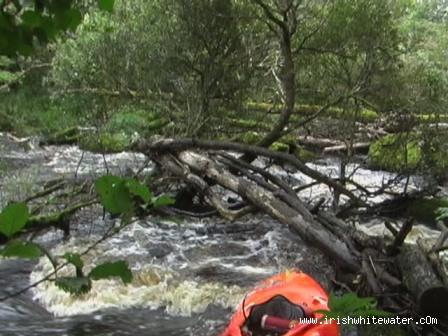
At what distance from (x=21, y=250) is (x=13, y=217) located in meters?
0.06

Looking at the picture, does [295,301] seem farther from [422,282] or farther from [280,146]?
[280,146]

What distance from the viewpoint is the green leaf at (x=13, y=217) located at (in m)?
0.98

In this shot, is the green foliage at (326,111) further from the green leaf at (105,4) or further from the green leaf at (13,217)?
the green leaf at (13,217)

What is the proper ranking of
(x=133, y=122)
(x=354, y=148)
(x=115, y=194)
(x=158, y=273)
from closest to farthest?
1. (x=115, y=194)
2. (x=158, y=273)
3. (x=133, y=122)
4. (x=354, y=148)

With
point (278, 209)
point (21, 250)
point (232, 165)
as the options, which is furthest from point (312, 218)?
point (21, 250)

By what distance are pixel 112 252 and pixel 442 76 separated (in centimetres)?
712

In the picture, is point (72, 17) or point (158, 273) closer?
point (72, 17)

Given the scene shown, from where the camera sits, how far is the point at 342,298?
3.77 feet

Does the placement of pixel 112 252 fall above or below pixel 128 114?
below

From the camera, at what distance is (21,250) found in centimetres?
99

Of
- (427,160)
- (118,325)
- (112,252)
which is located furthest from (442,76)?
(118,325)

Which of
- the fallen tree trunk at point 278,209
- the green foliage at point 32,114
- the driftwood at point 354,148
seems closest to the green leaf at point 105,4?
the fallen tree trunk at point 278,209

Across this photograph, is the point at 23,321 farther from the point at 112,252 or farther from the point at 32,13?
the point at 32,13

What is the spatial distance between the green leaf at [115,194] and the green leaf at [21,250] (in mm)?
154
